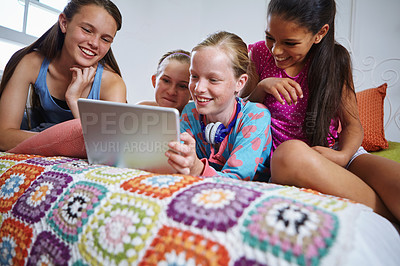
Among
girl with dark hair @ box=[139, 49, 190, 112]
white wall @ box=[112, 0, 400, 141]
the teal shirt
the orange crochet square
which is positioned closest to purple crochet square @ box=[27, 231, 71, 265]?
the teal shirt

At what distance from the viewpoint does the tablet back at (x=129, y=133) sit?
23.8 inches

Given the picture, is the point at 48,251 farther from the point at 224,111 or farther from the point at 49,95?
the point at 49,95

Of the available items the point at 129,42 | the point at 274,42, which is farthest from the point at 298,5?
the point at 129,42

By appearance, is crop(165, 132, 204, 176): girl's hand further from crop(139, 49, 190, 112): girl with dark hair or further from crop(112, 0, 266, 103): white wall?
crop(112, 0, 266, 103): white wall

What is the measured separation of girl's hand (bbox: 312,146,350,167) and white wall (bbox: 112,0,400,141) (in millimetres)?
1558

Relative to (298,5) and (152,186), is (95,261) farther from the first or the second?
(298,5)

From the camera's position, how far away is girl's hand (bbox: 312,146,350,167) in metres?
0.87

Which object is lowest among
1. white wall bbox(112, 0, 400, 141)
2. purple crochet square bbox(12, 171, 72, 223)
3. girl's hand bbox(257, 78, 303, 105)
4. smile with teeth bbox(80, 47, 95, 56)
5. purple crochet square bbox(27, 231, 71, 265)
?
purple crochet square bbox(27, 231, 71, 265)

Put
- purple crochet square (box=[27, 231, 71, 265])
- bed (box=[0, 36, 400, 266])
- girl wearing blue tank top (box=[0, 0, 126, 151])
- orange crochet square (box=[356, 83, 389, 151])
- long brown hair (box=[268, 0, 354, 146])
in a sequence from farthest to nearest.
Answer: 1. orange crochet square (box=[356, 83, 389, 151])
2. girl wearing blue tank top (box=[0, 0, 126, 151])
3. long brown hair (box=[268, 0, 354, 146])
4. purple crochet square (box=[27, 231, 71, 265])
5. bed (box=[0, 36, 400, 266])

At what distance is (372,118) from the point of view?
167cm

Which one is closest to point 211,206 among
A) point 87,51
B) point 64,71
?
point 87,51

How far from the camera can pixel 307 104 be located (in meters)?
1.07

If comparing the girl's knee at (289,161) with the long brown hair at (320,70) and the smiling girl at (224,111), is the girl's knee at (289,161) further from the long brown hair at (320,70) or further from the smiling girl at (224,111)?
the long brown hair at (320,70)

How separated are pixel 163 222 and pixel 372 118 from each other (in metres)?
1.62
